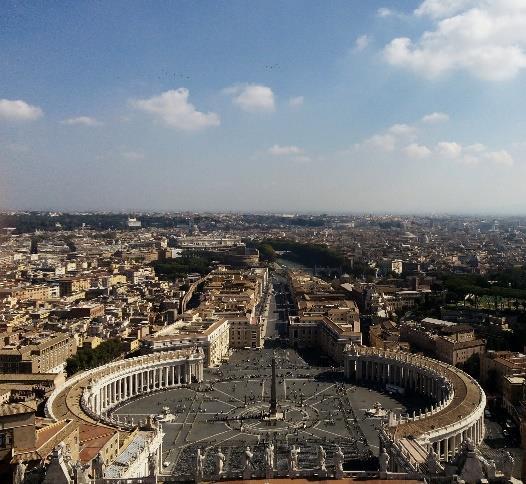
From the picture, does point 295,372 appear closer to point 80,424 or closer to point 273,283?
point 80,424

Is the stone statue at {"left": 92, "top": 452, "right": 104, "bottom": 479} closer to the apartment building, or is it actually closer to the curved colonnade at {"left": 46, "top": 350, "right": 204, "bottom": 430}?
the curved colonnade at {"left": 46, "top": 350, "right": 204, "bottom": 430}

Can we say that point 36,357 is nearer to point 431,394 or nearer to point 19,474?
point 431,394

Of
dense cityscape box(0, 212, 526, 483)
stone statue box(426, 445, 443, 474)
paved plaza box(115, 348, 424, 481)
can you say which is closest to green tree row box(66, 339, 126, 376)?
dense cityscape box(0, 212, 526, 483)

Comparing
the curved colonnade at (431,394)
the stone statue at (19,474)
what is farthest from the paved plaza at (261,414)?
the stone statue at (19,474)

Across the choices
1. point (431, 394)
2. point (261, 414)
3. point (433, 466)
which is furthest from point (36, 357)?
point (433, 466)

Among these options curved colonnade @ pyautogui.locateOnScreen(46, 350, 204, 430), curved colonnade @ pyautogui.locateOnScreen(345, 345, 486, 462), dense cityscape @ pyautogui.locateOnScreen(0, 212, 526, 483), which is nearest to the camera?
dense cityscape @ pyautogui.locateOnScreen(0, 212, 526, 483)
